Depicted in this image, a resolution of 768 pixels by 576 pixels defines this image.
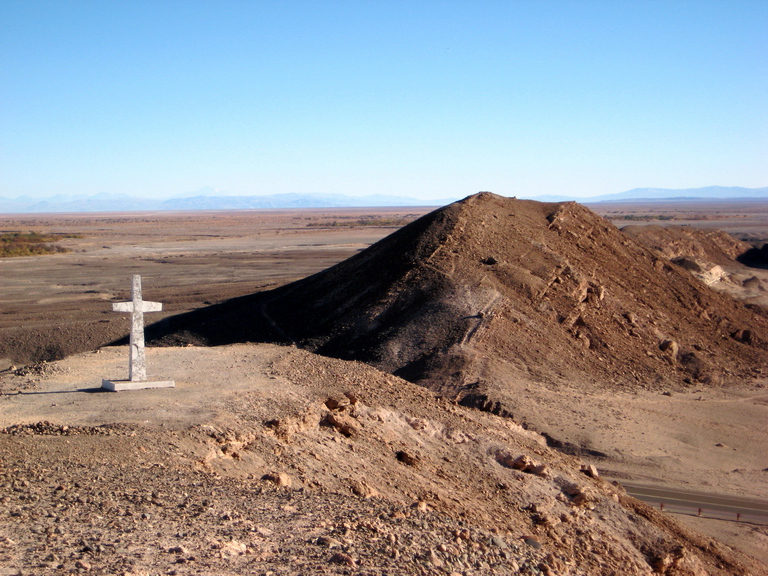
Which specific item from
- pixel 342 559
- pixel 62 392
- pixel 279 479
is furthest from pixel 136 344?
pixel 342 559

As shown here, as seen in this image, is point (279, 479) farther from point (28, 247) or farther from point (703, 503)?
point (28, 247)

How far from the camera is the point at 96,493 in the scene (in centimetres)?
733

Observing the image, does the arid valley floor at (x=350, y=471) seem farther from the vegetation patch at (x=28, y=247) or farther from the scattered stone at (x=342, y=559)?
the vegetation patch at (x=28, y=247)

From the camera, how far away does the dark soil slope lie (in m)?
19.0

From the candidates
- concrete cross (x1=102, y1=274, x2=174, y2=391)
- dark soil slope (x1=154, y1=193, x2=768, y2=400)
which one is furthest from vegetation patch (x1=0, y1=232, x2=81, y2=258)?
concrete cross (x1=102, y1=274, x2=174, y2=391)

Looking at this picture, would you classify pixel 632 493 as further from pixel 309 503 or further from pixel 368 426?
pixel 309 503

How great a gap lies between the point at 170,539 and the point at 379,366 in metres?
12.2

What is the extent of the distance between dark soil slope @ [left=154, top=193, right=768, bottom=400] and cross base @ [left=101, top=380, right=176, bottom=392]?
759 cm


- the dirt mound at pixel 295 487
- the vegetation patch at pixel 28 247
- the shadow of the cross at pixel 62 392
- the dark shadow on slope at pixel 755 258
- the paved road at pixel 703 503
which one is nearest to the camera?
the dirt mound at pixel 295 487

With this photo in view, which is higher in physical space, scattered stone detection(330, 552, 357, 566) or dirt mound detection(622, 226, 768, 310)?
dirt mound detection(622, 226, 768, 310)

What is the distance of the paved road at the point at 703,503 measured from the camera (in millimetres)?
12961

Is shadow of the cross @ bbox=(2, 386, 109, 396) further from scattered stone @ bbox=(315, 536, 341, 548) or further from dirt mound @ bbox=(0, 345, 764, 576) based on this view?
scattered stone @ bbox=(315, 536, 341, 548)

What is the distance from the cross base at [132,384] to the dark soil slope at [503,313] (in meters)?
7.59

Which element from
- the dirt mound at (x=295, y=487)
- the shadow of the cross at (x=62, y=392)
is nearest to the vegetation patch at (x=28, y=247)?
the dirt mound at (x=295, y=487)
